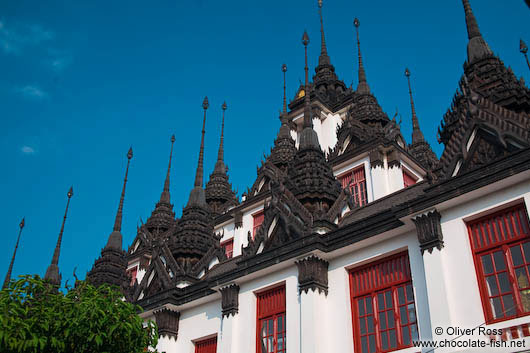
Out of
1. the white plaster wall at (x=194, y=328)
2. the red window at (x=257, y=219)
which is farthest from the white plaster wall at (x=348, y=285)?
the red window at (x=257, y=219)

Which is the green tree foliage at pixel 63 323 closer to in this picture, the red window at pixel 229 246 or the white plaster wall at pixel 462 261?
the white plaster wall at pixel 462 261

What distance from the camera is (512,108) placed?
17.7m

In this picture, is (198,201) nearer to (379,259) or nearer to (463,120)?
(379,259)

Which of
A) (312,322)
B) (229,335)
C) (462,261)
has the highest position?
(462,261)

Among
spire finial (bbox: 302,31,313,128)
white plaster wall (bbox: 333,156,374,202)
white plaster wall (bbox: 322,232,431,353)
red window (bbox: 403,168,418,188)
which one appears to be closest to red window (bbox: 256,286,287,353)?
white plaster wall (bbox: 322,232,431,353)

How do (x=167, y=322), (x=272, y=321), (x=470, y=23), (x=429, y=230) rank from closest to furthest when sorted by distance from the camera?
(x=429, y=230)
(x=272, y=321)
(x=167, y=322)
(x=470, y=23)

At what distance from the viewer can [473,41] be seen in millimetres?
21500

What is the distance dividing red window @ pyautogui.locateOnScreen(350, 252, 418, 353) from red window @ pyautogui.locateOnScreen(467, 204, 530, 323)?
2.14 meters

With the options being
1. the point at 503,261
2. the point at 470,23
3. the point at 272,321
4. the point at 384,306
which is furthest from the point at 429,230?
the point at 470,23

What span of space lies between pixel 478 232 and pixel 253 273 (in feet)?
25.1

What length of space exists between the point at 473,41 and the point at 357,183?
8.55 meters

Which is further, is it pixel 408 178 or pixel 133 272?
pixel 133 272

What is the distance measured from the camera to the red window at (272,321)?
59.1 ft

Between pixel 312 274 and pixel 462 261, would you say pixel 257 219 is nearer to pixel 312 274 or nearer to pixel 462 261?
pixel 312 274
